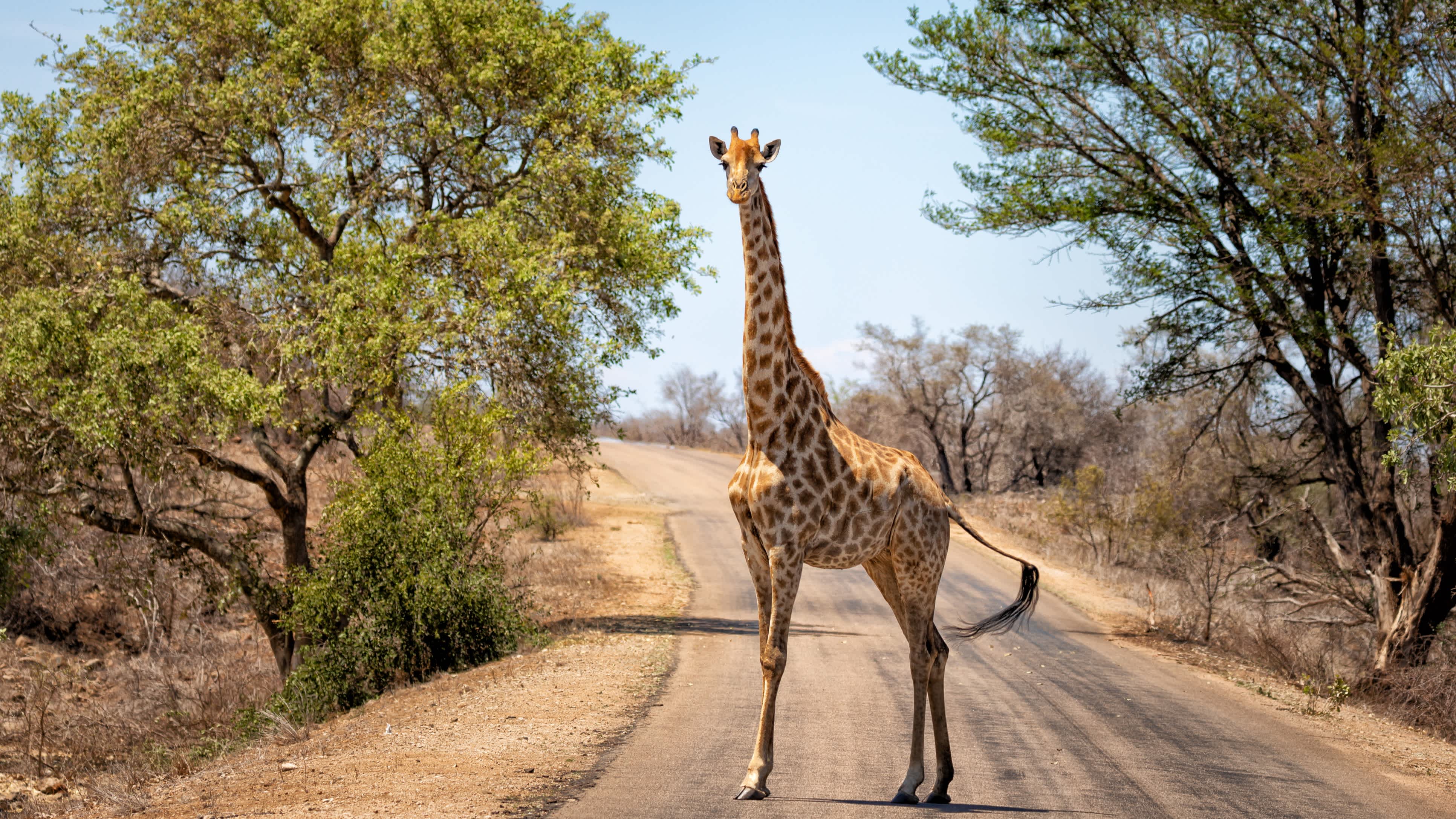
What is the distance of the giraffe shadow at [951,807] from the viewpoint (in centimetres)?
736

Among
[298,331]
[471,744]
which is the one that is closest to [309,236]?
[298,331]

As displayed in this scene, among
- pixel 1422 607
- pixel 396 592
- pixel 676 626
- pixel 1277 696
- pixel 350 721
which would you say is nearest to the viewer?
pixel 350 721

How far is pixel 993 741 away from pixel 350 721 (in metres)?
7.02

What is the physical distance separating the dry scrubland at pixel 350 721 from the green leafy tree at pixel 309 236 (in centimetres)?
254

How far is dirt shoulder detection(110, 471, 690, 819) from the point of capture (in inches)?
297

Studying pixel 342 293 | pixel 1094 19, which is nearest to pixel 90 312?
pixel 342 293

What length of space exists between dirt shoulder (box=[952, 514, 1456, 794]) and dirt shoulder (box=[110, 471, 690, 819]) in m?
7.26

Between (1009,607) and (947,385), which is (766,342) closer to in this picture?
(1009,607)

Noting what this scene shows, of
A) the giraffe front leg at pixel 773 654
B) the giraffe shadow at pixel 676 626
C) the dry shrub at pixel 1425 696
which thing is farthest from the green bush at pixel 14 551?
the dry shrub at pixel 1425 696

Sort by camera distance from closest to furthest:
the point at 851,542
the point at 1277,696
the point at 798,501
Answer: the point at 798,501 < the point at 851,542 < the point at 1277,696

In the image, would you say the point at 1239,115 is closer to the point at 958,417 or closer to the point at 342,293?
the point at 342,293

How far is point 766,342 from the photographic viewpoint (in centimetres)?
777

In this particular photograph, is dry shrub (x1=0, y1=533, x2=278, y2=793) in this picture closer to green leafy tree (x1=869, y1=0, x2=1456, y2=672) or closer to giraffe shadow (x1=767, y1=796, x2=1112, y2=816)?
giraffe shadow (x1=767, y1=796, x2=1112, y2=816)

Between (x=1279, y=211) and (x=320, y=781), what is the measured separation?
1598cm
